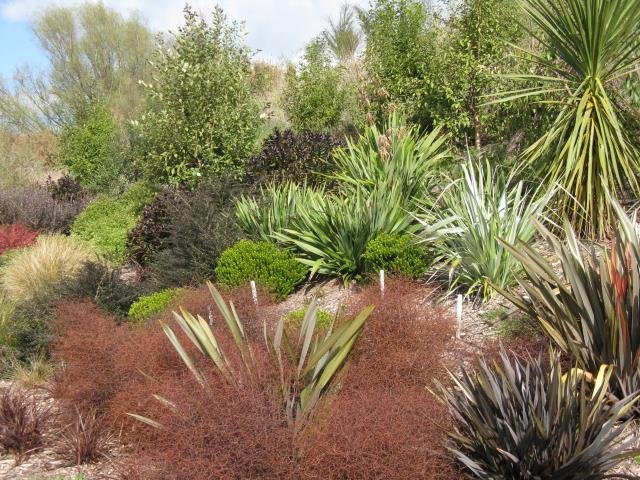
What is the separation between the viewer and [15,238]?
15.0 m

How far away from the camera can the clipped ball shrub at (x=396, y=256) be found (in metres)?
8.45

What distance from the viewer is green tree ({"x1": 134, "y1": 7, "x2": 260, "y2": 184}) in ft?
47.3

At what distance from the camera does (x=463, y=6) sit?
13461mm

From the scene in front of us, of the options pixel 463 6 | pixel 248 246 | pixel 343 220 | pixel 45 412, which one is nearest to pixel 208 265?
pixel 248 246

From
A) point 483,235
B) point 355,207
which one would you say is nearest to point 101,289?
point 355,207

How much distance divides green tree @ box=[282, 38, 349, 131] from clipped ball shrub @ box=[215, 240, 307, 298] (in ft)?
33.6

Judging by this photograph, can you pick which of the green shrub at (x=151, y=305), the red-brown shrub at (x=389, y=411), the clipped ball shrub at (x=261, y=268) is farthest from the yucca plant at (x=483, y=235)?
the green shrub at (x=151, y=305)

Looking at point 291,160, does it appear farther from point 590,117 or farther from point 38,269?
point 590,117

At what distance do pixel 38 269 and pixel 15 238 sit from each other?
407 centimetres

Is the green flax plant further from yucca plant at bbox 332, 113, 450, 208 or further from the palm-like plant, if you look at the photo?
the palm-like plant

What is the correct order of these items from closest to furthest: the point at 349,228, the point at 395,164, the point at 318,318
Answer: the point at 318,318 < the point at 349,228 < the point at 395,164

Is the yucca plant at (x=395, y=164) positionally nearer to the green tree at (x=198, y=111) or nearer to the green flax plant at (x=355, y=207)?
the green flax plant at (x=355, y=207)

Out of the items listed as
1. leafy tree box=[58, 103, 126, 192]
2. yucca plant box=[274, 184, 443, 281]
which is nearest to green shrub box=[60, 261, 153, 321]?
yucca plant box=[274, 184, 443, 281]

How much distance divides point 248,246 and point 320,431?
18.2 feet
